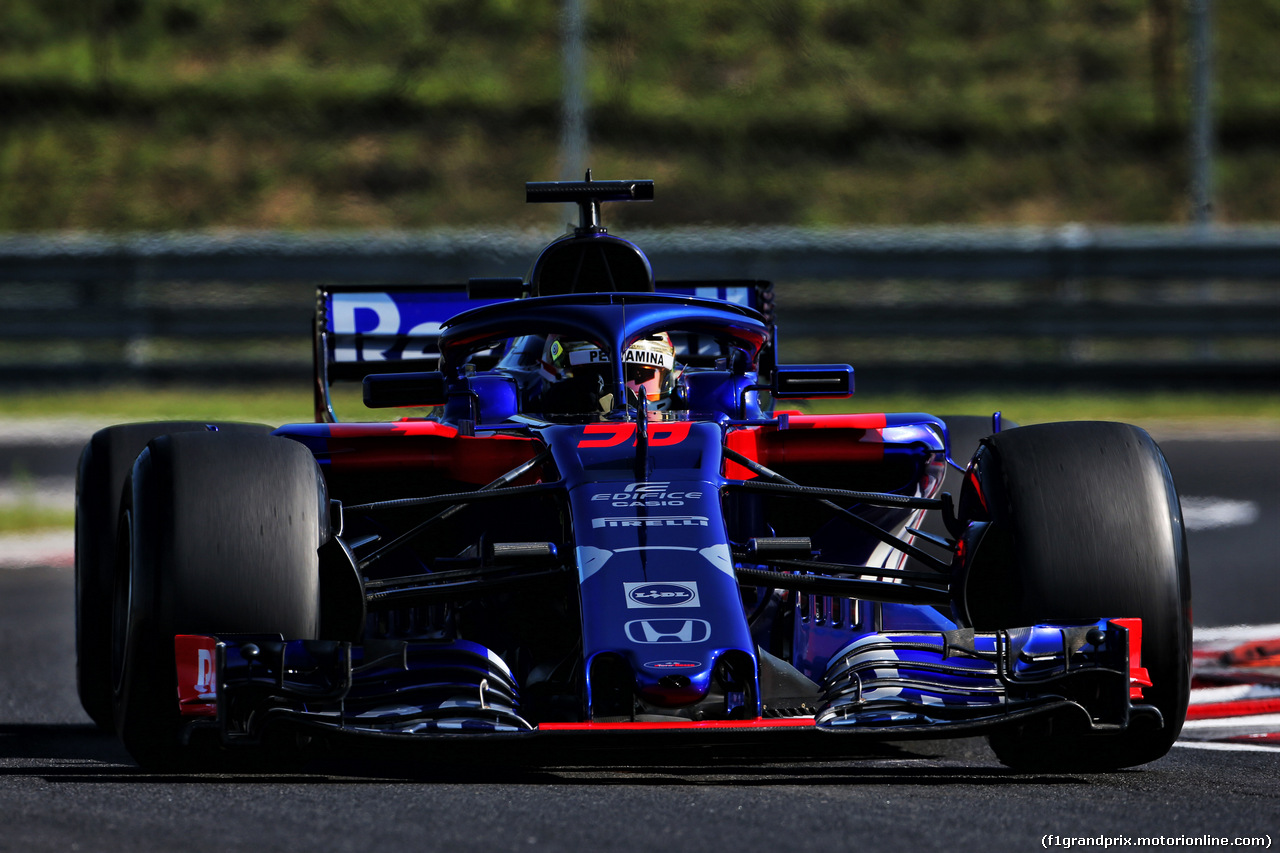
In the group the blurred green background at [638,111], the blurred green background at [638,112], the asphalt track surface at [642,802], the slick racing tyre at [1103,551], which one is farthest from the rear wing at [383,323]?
the blurred green background at [638,111]

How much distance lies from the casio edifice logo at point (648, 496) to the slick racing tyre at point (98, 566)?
146 centimetres

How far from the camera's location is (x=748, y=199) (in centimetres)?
3231

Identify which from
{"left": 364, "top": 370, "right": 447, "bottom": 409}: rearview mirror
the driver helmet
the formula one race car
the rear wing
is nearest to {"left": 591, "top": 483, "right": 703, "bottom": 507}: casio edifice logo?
the formula one race car

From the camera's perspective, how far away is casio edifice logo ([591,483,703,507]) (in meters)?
5.25

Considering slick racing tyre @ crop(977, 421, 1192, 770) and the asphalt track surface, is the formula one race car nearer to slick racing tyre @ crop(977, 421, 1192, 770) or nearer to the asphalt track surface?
slick racing tyre @ crop(977, 421, 1192, 770)

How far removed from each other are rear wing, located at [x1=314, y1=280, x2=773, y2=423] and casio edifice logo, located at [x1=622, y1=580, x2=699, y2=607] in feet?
11.3

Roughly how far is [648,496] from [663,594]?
40 cm

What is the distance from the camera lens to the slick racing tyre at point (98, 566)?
20.7 feet

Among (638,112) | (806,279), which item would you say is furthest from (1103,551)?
(638,112)

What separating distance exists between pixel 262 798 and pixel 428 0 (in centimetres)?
3321

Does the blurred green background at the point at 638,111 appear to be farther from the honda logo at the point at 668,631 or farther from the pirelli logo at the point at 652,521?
the honda logo at the point at 668,631

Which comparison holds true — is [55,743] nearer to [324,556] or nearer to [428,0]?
[324,556]

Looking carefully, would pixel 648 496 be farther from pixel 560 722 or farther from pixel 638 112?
pixel 638 112

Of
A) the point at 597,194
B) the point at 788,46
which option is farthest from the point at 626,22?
the point at 597,194
